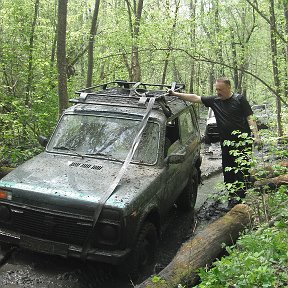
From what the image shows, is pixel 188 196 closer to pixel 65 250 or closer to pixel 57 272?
pixel 57 272

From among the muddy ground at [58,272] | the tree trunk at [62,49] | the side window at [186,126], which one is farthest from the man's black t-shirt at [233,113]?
the tree trunk at [62,49]

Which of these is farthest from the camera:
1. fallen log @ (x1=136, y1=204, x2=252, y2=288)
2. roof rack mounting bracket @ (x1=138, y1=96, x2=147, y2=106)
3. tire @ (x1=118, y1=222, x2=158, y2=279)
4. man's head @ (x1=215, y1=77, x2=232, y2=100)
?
man's head @ (x1=215, y1=77, x2=232, y2=100)

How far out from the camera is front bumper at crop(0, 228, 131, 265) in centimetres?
442

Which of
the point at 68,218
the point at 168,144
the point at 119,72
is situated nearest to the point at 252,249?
the point at 68,218

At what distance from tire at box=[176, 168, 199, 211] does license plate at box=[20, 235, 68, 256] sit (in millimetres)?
3436

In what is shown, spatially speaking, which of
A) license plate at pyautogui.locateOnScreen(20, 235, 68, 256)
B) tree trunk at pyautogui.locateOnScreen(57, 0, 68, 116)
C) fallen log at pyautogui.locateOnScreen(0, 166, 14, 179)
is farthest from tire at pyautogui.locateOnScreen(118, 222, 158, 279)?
tree trunk at pyautogui.locateOnScreen(57, 0, 68, 116)

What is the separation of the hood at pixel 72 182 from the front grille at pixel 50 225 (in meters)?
0.11

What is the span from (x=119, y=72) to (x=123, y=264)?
14.6 m

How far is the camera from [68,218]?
4.48 meters

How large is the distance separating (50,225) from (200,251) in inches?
76.2

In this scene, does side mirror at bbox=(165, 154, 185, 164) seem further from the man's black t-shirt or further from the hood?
the man's black t-shirt

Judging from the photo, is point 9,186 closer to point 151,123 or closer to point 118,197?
point 118,197

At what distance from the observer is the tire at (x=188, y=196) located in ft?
24.7

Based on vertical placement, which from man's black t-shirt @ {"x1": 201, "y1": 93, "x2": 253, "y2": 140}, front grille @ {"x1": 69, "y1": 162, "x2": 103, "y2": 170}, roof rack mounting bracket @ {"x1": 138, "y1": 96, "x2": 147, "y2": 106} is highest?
roof rack mounting bracket @ {"x1": 138, "y1": 96, "x2": 147, "y2": 106}
